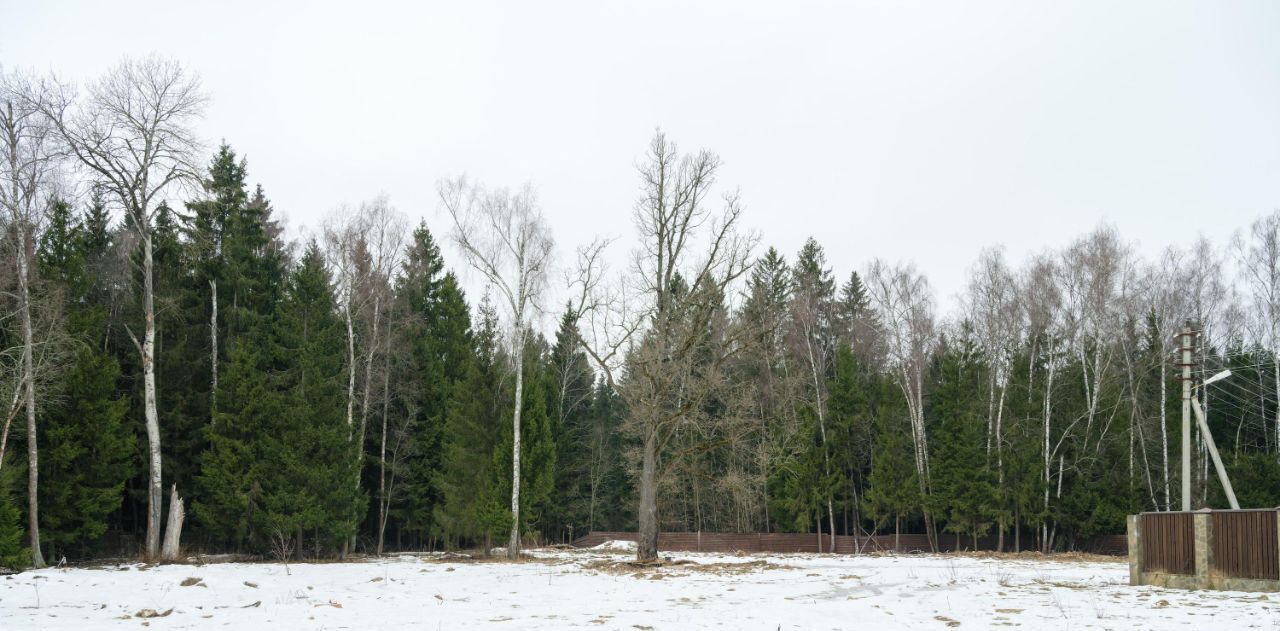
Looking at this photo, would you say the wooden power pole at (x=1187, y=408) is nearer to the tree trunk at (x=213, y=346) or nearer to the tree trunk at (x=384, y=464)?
the tree trunk at (x=384, y=464)

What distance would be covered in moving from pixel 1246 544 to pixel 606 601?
36.8 feet

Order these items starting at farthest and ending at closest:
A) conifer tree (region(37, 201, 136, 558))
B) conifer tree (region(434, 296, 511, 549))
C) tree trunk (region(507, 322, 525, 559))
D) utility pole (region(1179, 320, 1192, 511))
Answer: conifer tree (region(434, 296, 511, 549)), tree trunk (region(507, 322, 525, 559)), conifer tree (region(37, 201, 136, 558)), utility pole (region(1179, 320, 1192, 511))

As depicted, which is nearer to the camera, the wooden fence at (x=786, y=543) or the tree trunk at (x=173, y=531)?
the tree trunk at (x=173, y=531)

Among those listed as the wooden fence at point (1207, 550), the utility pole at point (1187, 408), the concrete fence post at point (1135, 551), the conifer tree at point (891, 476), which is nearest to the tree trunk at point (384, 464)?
the conifer tree at point (891, 476)

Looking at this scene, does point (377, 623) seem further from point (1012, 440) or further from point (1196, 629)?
point (1012, 440)

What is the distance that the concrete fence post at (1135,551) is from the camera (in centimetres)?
1752

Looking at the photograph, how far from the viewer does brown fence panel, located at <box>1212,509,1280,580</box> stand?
1520 cm

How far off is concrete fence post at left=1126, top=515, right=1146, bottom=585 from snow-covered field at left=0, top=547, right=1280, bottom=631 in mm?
341

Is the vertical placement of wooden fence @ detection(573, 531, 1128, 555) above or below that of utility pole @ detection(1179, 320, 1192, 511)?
below

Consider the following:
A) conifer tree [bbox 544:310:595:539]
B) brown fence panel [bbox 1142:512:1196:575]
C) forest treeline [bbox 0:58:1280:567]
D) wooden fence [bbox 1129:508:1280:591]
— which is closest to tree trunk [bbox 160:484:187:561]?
forest treeline [bbox 0:58:1280:567]

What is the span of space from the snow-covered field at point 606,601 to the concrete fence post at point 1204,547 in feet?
2.42

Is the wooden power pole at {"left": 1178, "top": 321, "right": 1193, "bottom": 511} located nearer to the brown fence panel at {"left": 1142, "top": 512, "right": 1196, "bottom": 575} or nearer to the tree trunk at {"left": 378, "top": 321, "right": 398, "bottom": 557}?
the brown fence panel at {"left": 1142, "top": 512, "right": 1196, "bottom": 575}

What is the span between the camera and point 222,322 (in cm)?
3170

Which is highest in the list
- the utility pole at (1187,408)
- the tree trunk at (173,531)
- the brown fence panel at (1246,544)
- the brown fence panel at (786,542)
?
the utility pole at (1187,408)
